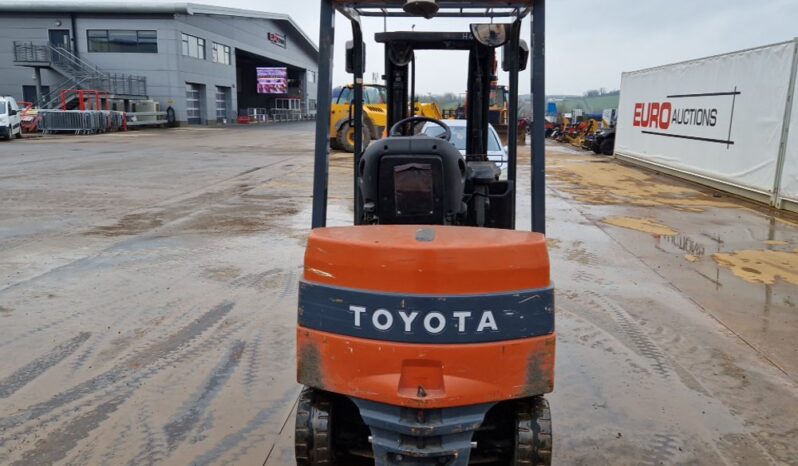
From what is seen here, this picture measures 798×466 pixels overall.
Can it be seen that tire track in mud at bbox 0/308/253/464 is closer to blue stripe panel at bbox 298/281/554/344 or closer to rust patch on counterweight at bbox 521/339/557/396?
blue stripe panel at bbox 298/281/554/344

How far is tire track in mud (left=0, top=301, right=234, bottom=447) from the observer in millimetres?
3922

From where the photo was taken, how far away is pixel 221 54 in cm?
5641

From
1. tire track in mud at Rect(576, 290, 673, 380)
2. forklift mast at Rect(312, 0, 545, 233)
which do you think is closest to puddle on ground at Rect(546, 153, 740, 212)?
tire track in mud at Rect(576, 290, 673, 380)

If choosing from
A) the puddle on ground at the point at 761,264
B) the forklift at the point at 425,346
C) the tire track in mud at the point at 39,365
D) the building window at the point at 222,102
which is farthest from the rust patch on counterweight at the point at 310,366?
the building window at the point at 222,102

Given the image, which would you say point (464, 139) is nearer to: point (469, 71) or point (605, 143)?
point (469, 71)

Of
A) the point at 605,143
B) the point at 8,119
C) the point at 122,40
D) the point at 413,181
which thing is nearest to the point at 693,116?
the point at 605,143

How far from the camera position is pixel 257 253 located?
8.38 m

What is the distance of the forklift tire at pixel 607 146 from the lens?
28.2 m

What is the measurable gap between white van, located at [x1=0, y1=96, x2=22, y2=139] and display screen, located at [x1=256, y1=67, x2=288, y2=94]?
4017 cm

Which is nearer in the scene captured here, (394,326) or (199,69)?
(394,326)

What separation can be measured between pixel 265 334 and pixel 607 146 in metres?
25.7

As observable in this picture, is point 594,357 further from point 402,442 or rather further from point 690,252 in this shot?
point 690,252

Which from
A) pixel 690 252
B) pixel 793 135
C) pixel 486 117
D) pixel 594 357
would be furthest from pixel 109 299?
pixel 793 135

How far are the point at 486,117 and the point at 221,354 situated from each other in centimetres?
281
